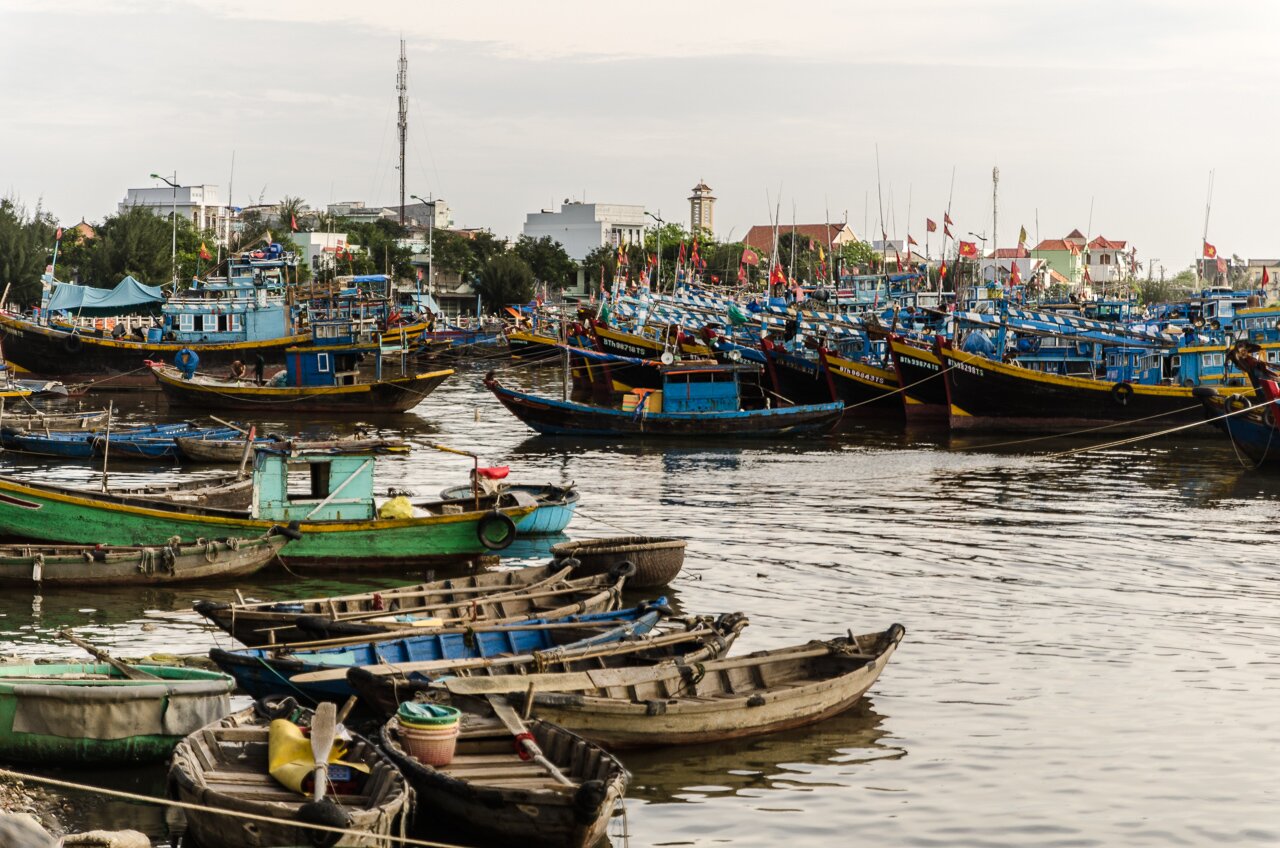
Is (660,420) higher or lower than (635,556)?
higher

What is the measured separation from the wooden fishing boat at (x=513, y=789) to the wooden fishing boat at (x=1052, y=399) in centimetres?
3581

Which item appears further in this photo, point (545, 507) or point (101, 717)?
point (545, 507)

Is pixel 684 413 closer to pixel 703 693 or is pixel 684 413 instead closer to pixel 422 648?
pixel 422 648

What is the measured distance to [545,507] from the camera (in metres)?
25.2

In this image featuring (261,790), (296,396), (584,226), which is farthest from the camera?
(584,226)

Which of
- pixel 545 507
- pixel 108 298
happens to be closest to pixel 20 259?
pixel 108 298

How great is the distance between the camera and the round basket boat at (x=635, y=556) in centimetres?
2119

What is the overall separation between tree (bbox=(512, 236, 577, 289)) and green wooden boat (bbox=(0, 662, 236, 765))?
106394 mm

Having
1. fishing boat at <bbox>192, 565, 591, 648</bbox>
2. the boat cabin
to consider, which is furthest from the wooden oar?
the boat cabin

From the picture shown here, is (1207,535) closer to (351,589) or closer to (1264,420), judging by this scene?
(1264,420)

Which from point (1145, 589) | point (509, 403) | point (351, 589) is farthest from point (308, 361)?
point (1145, 589)

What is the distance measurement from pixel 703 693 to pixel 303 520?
9.27m

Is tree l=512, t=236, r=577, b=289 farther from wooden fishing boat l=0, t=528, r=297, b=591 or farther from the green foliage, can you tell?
wooden fishing boat l=0, t=528, r=297, b=591

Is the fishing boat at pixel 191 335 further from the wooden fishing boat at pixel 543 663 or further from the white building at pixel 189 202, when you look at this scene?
the white building at pixel 189 202
